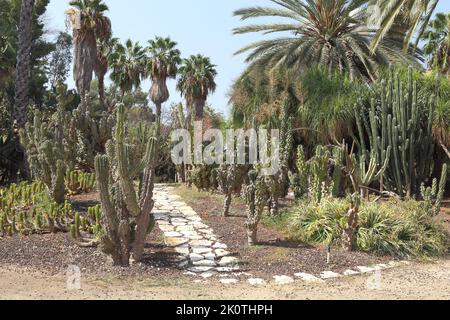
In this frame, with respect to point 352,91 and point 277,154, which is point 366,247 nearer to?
point 277,154

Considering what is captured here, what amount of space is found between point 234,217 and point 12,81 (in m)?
14.0

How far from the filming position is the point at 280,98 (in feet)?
45.7

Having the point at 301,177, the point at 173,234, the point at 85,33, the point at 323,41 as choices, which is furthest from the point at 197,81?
the point at 173,234

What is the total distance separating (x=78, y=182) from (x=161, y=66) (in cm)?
1721

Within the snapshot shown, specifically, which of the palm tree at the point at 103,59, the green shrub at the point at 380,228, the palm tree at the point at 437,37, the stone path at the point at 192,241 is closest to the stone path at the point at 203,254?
the stone path at the point at 192,241

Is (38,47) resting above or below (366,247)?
above

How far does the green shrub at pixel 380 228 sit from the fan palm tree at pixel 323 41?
8548mm

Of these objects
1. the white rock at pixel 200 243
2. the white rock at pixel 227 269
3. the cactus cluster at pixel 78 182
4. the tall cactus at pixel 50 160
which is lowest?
the white rock at pixel 227 269

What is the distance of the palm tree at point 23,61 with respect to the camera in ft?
46.7

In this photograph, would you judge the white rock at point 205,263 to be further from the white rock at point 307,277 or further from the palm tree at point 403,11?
the palm tree at point 403,11

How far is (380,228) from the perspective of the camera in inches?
322

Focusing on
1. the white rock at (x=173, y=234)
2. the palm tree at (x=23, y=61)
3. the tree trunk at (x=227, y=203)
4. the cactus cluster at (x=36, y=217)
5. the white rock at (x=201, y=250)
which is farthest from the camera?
the palm tree at (x=23, y=61)

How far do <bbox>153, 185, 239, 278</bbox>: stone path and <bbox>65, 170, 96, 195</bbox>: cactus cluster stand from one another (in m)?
1.68
